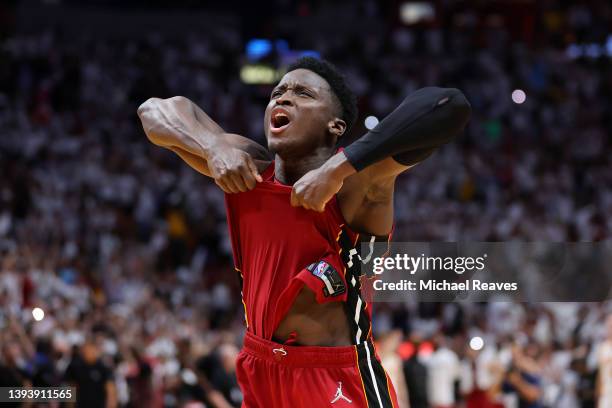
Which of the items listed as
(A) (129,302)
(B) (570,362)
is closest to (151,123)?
(B) (570,362)

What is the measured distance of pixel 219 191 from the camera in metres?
15.7

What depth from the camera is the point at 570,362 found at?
10711mm

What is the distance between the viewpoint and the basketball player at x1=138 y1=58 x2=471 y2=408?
135 inches

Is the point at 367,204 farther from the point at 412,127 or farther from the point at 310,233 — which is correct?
the point at 412,127

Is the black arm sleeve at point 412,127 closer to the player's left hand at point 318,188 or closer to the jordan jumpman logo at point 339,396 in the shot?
the player's left hand at point 318,188

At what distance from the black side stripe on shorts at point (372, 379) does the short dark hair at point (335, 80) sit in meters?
0.92

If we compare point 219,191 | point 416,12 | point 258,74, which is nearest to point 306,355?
point 219,191

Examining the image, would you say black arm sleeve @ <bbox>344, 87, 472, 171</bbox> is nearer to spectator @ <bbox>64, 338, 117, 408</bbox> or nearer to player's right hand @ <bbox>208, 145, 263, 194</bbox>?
player's right hand @ <bbox>208, 145, 263, 194</bbox>

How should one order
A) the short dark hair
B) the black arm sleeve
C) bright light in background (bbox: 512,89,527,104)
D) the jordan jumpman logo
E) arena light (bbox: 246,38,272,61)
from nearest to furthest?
the black arm sleeve → the jordan jumpman logo → the short dark hair → bright light in background (bbox: 512,89,527,104) → arena light (bbox: 246,38,272,61)

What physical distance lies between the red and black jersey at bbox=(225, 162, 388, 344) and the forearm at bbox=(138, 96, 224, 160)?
0.82 feet

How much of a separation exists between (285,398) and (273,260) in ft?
1.61

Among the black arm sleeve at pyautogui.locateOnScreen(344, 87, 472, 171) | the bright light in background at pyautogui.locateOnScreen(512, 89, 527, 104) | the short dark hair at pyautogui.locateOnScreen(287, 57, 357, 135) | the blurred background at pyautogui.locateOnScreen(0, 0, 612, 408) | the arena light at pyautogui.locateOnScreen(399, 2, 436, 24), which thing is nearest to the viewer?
the black arm sleeve at pyautogui.locateOnScreen(344, 87, 472, 171)

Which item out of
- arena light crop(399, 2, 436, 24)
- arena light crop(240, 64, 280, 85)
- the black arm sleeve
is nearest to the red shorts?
the black arm sleeve

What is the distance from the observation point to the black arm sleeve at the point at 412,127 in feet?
11.1
